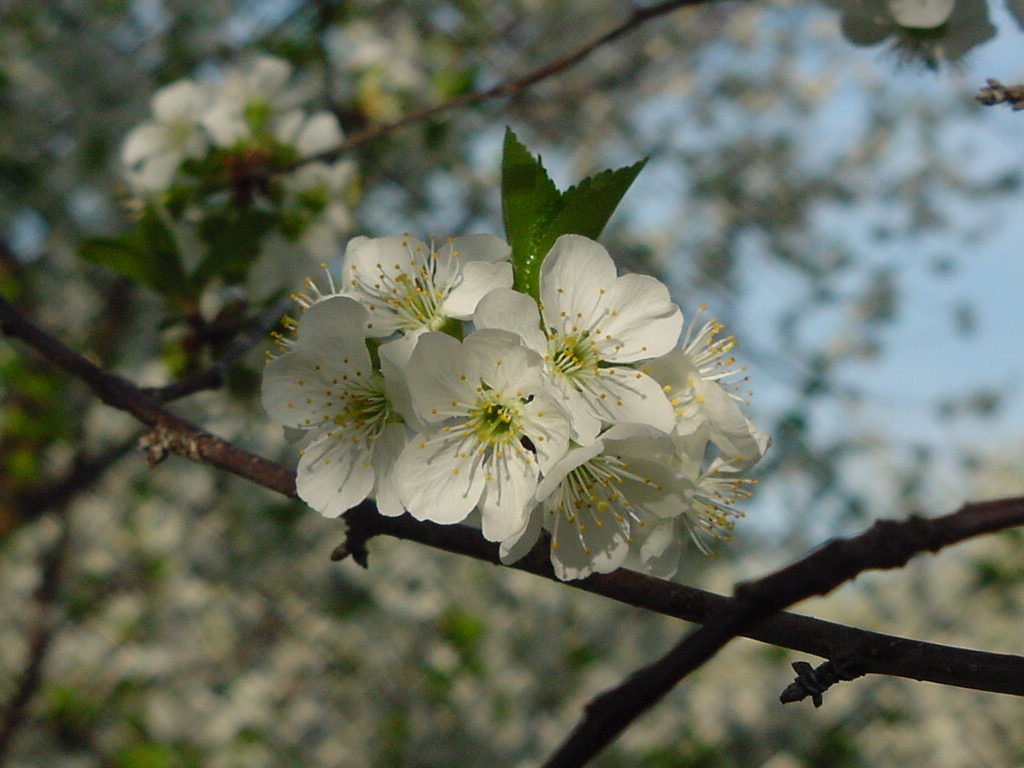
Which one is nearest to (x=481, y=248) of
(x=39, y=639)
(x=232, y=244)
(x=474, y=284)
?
(x=474, y=284)

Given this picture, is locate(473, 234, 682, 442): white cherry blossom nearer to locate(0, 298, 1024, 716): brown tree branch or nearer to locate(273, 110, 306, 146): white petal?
locate(0, 298, 1024, 716): brown tree branch

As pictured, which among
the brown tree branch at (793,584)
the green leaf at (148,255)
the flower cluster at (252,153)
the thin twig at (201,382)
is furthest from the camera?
the flower cluster at (252,153)

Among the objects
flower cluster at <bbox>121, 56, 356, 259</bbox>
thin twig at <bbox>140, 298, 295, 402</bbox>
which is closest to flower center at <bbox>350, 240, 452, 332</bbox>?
thin twig at <bbox>140, 298, 295, 402</bbox>

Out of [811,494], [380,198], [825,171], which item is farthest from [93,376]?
[825,171]

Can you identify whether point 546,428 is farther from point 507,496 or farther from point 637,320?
point 637,320

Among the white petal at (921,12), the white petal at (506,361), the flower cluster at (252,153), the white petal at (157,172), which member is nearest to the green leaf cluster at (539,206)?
the white petal at (506,361)

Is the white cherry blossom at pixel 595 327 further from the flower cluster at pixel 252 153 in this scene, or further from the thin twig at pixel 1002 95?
the flower cluster at pixel 252 153

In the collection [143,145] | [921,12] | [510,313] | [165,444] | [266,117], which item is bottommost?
[165,444]
